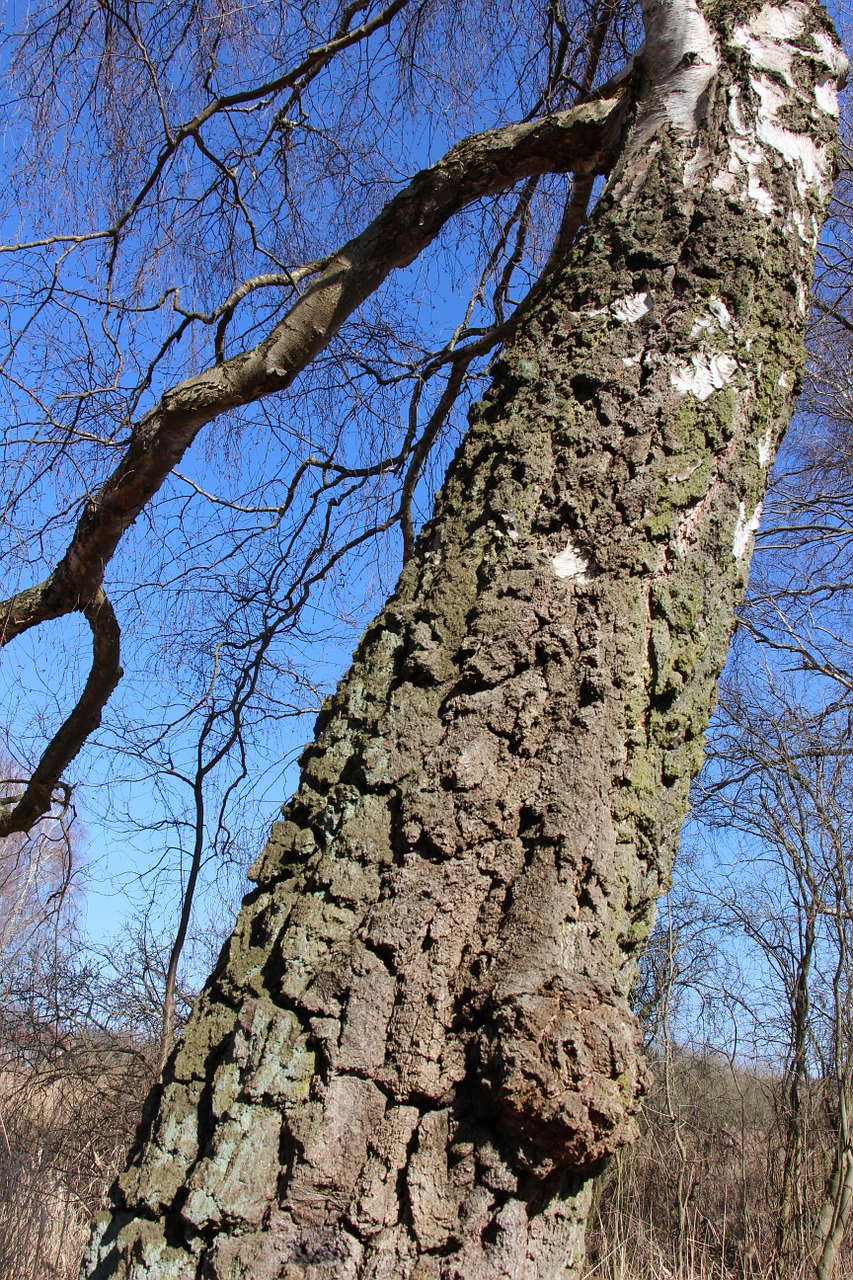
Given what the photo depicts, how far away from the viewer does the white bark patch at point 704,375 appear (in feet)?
4.59

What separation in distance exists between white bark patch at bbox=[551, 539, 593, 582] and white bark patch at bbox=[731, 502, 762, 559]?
0.28m

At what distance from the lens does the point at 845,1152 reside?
5250 mm

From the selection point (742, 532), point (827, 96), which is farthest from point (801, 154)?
point (742, 532)

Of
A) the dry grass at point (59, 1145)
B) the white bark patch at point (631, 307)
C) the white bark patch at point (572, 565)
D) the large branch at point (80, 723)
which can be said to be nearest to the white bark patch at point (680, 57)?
the white bark patch at point (631, 307)

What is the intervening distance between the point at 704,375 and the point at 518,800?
0.73 m

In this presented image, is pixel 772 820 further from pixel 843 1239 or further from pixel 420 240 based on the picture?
pixel 420 240

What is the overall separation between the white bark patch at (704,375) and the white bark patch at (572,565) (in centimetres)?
33

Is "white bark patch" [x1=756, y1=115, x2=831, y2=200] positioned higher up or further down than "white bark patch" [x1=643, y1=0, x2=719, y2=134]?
further down

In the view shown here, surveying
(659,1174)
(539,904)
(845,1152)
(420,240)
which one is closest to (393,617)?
(539,904)

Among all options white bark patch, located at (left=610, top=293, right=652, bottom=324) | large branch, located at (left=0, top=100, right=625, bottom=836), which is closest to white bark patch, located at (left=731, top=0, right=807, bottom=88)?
large branch, located at (left=0, top=100, right=625, bottom=836)

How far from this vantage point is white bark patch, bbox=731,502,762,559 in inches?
55.6

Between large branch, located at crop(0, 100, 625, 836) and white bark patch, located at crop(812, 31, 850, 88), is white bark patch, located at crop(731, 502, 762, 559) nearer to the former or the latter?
white bark patch, located at crop(812, 31, 850, 88)

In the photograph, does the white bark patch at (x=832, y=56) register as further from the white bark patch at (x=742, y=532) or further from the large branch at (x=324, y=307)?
the white bark patch at (x=742, y=532)

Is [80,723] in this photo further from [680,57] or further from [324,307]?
[680,57]
